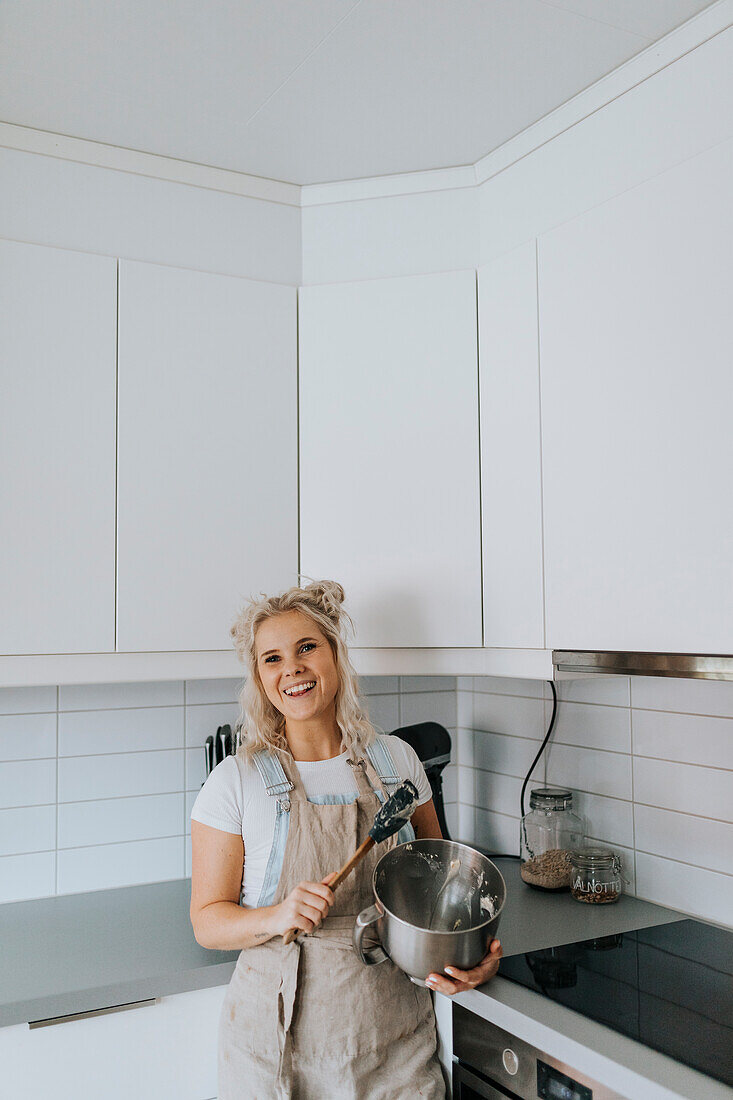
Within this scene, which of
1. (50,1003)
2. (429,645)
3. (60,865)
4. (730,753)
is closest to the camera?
(50,1003)

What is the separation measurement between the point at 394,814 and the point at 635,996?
471mm

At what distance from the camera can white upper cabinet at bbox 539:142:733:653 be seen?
4.32 ft

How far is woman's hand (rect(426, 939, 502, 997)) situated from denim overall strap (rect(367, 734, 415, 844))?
0.91 ft

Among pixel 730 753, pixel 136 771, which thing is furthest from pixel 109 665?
pixel 730 753

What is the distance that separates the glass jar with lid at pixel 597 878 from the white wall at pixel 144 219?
1.37 m

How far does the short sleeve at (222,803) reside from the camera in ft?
5.06

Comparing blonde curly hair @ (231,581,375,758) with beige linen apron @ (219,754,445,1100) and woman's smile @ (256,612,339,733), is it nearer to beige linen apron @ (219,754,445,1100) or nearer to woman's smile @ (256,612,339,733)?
woman's smile @ (256,612,339,733)

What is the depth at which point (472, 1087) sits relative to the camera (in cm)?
149

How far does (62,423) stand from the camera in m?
1.68

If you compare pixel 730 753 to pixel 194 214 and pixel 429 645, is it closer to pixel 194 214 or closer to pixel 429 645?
pixel 429 645

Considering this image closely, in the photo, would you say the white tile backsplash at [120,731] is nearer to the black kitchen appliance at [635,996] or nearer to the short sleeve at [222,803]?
the short sleeve at [222,803]

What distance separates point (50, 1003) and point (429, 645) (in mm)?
909

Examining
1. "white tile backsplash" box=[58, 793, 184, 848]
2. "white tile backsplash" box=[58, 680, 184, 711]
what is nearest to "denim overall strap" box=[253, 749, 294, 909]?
"white tile backsplash" box=[58, 680, 184, 711]

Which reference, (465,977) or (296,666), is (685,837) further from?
(296,666)
